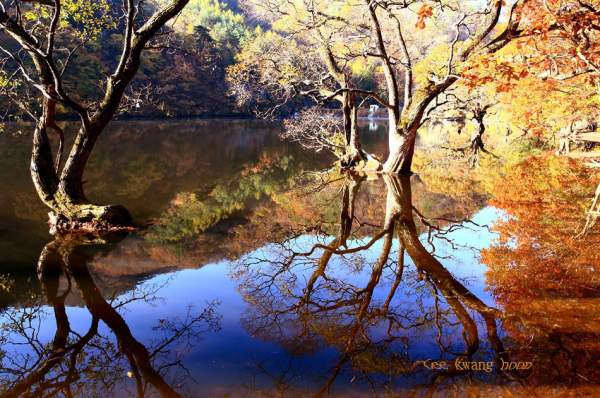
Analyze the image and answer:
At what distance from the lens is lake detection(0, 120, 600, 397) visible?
13.1 ft

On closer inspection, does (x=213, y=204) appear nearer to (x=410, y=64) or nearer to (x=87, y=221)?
(x=87, y=221)

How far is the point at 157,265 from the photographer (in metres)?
7.19

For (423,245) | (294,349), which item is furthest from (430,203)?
(294,349)

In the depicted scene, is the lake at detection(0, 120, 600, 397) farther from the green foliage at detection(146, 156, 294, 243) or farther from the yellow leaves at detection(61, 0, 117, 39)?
the yellow leaves at detection(61, 0, 117, 39)

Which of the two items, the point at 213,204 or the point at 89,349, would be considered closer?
the point at 89,349

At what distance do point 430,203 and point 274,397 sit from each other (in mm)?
8977

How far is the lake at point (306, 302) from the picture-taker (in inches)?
157

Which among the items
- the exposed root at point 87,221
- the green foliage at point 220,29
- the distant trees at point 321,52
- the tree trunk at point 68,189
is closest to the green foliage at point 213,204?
the exposed root at point 87,221

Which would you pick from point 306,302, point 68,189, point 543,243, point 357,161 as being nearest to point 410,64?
point 357,161

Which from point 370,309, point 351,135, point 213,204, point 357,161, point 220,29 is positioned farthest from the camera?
point 220,29

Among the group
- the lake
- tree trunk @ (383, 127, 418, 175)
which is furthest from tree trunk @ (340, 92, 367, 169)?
the lake

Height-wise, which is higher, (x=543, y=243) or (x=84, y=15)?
(x=84, y=15)

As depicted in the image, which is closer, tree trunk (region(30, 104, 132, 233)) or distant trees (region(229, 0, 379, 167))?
tree trunk (region(30, 104, 132, 233))

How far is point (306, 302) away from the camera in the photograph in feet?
18.7
